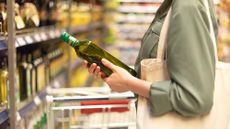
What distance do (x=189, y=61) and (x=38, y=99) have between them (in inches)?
58.8

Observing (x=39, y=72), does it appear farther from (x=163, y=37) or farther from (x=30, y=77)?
(x=163, y=37)

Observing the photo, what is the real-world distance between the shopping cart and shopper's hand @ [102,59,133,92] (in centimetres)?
32

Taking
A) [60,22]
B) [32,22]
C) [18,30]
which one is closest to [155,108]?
[18,30]

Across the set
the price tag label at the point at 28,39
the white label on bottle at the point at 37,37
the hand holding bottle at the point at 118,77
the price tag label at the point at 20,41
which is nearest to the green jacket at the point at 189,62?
the hand holding bottle at the point at 118,77

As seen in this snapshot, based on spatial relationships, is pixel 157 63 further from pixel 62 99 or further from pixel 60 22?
pixel 60 22

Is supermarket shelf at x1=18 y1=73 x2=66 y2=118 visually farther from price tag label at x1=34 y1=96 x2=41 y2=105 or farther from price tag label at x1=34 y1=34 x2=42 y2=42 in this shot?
price tag label at x1=34 y1=34 x2=42 y2=42

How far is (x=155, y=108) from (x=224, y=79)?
25 centimetres

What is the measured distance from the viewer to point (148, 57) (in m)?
1.40

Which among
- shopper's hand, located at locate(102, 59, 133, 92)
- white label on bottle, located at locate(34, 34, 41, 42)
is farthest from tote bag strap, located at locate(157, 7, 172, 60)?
white label on bottle, located at locate(34, 34, 41, 42)

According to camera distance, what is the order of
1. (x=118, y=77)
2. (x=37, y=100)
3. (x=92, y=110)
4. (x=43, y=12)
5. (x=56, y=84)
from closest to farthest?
1. (x=118, y=77)
2. (x=92, y=110)
3. (x=37, y=100)
4. (x=43, y=12)
5. (x=56, y=84)

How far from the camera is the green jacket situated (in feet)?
4.10

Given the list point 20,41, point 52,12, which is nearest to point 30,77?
point 20,41

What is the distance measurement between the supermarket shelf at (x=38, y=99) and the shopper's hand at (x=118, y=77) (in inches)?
30.0

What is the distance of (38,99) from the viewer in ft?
8.36
